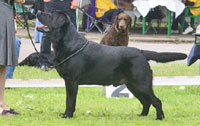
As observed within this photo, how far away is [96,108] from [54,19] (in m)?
1.43

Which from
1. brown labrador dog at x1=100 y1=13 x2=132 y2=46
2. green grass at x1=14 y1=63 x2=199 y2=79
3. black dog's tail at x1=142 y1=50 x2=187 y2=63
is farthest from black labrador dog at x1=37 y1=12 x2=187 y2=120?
brown labrador dog at x1=100 y1=13 x2=132 y2=46

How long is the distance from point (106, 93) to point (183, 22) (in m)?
11.6

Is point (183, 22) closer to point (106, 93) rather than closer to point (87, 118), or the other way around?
point (106, 93)

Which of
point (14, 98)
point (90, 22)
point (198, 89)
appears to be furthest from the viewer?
point (90, 22)

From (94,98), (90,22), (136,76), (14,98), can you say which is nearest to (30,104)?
(14,98)

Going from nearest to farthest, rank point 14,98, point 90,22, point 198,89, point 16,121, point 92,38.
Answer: point 16,121 → point 14,98 → point 198,89 → point 92,38 → point 90,22

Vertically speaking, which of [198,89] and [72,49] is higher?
[72,49]

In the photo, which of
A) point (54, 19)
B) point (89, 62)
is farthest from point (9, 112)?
point (54, 19)

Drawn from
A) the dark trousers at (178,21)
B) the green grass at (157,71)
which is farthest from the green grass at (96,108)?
the dark trousers at (178,21)

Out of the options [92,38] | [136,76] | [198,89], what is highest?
[136,76]

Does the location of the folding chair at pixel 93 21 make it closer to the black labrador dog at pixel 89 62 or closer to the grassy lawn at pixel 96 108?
the grassy lawn at pixel 96 108

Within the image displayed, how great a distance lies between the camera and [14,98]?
298 inches

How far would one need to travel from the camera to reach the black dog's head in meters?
6.12

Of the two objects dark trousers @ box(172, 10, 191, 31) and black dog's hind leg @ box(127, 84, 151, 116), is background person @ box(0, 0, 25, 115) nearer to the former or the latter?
black dog's hind leg @ box(127, 84, 151, 116)
